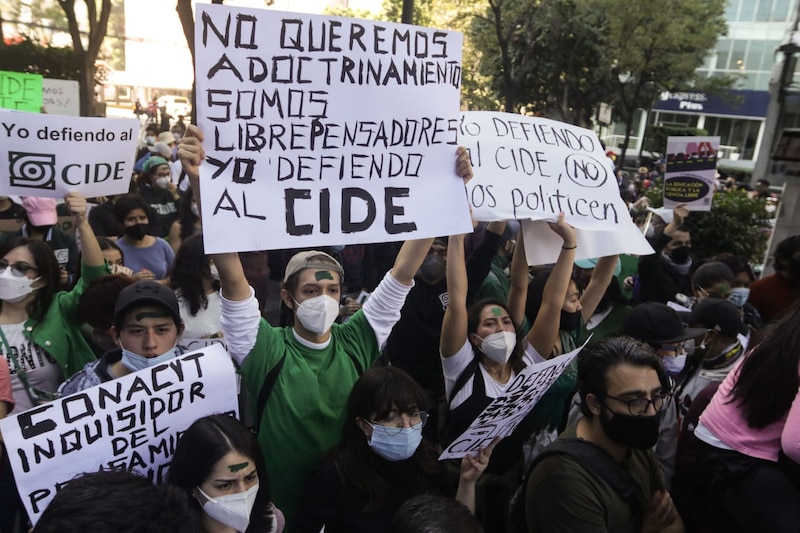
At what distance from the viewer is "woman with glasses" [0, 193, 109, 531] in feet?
9.20

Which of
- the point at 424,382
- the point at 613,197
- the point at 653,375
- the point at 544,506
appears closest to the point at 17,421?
the point at 544,506

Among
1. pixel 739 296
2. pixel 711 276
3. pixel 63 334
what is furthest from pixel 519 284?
pixel 63 334

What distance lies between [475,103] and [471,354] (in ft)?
98.2

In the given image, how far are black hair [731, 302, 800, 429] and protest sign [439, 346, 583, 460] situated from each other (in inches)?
22.9

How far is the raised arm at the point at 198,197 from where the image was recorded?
6.66 feet

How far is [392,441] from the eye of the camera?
2.33m

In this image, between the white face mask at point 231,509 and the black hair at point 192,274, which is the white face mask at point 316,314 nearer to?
the white face mask at point 231,509

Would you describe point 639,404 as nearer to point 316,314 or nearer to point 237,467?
point 316,314

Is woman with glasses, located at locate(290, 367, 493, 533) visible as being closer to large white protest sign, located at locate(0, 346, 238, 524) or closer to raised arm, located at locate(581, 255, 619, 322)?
large white protest sign, located at locate(0, 346, 238, 524)

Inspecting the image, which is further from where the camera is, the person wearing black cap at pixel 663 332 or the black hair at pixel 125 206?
the black hair at pixel 125 206

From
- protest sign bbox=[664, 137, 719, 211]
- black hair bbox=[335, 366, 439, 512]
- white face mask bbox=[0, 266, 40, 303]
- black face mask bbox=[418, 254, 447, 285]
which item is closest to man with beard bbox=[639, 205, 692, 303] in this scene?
protest sign bbox=[664, 137, 719, 211]

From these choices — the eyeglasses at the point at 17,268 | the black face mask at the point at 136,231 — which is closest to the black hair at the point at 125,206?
the black face mask at the point at 136,231

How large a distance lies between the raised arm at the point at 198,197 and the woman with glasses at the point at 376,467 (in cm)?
61

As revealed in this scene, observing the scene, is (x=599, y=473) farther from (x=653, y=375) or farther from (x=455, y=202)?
(x=455, y=202)
